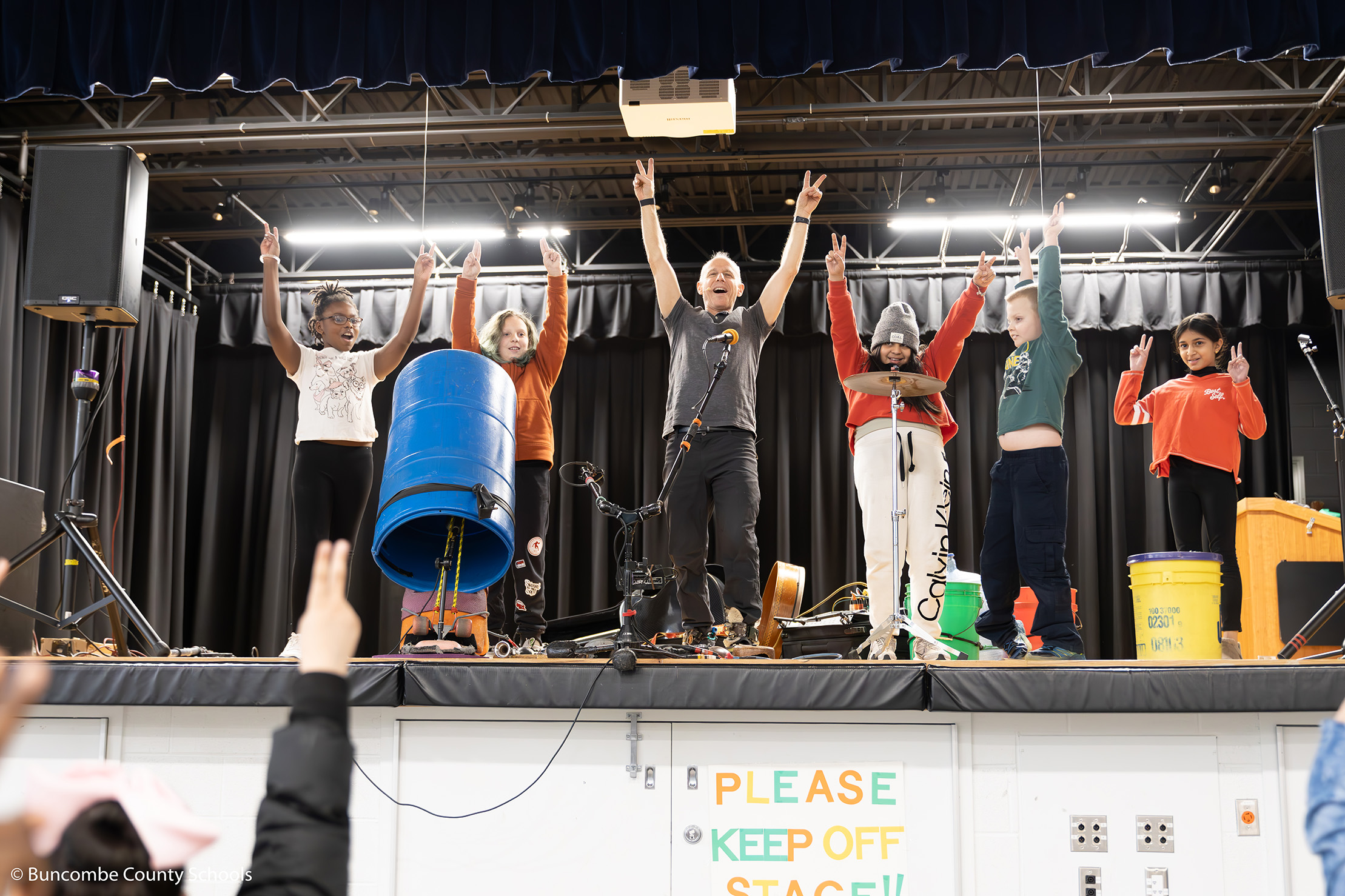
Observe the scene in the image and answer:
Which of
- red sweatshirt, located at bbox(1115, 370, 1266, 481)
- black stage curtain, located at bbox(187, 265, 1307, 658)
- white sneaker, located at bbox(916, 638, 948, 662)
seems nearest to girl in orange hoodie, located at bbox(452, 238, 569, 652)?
white sneaker, located at bbox(916, 638, 948, 662)

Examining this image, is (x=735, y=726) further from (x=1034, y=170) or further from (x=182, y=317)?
(x=182, y=317)

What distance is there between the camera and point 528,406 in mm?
4988

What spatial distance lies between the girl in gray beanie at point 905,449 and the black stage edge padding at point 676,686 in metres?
0.67

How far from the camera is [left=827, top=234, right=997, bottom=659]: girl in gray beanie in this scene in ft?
13.5

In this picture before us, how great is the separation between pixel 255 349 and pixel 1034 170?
7.37 m

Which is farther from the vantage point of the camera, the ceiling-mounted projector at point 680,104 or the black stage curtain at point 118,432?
the black stage curtain at point 118,432

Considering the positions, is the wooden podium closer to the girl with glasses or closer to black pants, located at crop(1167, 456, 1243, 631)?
black pants, located at crop(1167, 456, 1243, 631)

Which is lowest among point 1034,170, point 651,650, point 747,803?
point 747,803

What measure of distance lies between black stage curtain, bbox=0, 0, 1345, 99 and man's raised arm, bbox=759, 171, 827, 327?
20.3 inches

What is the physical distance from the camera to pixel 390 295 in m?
9.33

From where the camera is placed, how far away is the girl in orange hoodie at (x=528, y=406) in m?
4.82

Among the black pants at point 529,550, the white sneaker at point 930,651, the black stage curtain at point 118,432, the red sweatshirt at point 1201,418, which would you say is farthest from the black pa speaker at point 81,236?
the red sweatshirt at point 1201,418

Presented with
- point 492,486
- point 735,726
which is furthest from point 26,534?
point 735,726

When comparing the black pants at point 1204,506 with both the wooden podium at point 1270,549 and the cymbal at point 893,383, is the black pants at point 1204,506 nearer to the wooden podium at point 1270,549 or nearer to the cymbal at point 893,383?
the cymbal at point 893,383
